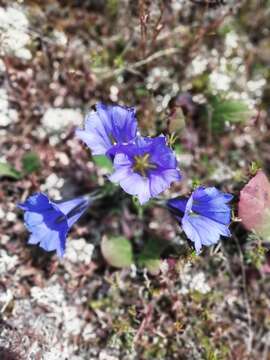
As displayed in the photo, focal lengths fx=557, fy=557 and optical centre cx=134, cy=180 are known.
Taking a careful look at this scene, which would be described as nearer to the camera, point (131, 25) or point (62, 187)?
point (62, 187)

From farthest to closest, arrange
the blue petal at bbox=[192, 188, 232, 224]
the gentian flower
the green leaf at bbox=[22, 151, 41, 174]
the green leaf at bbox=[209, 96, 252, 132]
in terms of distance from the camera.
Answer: the green leaf at bbox=[209, 96, 252, 132] < the green leaf at bbox=[22, 151, 41, 174] < the blue petal at bbox=[192, 188, 232, 224] < the gentian flower

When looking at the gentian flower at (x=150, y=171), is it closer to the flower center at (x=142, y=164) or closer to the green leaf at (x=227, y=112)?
the flower center at (x=142, y=164)

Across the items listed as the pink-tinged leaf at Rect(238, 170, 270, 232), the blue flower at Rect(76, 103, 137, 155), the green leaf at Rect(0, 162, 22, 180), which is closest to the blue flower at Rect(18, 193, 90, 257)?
the blue flower at Rect(76, 103, 137, 155)

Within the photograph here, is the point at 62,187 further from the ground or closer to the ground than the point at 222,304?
further from the ground

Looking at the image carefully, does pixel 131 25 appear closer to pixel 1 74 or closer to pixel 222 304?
pixel 1 74

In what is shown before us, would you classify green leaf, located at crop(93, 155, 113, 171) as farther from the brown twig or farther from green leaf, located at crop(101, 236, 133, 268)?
the brown twig

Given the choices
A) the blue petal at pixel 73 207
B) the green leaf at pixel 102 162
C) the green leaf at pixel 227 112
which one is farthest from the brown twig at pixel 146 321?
the green leaf at pixel 227 112

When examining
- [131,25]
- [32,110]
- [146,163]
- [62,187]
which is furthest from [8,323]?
[131,25]
